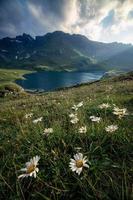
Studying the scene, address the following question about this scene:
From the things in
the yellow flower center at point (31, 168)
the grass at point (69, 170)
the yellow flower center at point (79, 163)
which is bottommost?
the grass at point (69, 170)

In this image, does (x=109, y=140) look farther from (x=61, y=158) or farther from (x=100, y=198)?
(x=100, y=198)

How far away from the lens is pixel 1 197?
3.05 metres

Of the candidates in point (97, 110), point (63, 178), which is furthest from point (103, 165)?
point (97, 110)

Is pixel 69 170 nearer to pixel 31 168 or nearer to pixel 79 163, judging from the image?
pixel 79 163

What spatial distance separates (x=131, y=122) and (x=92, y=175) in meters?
2.09

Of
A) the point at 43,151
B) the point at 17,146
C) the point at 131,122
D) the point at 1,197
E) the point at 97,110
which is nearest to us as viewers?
the point at 1,197

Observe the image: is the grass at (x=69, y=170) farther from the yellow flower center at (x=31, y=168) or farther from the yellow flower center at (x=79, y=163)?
the yellow flower center at (x=31, y=168)

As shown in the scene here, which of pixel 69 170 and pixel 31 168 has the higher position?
pixel 31 168

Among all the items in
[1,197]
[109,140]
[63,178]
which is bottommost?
[1,197]

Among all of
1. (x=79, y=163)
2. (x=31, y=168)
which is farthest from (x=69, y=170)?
(x=31, y=168)

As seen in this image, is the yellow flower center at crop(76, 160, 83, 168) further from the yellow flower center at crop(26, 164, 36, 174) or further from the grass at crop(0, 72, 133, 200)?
the yellow flower center at crop(26, 164, 36, 174)

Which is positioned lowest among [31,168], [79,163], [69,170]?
[69,170]

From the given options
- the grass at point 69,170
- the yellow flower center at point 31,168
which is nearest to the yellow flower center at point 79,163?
the grass at point 69,170

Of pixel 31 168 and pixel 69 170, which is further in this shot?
pixel 69 170
